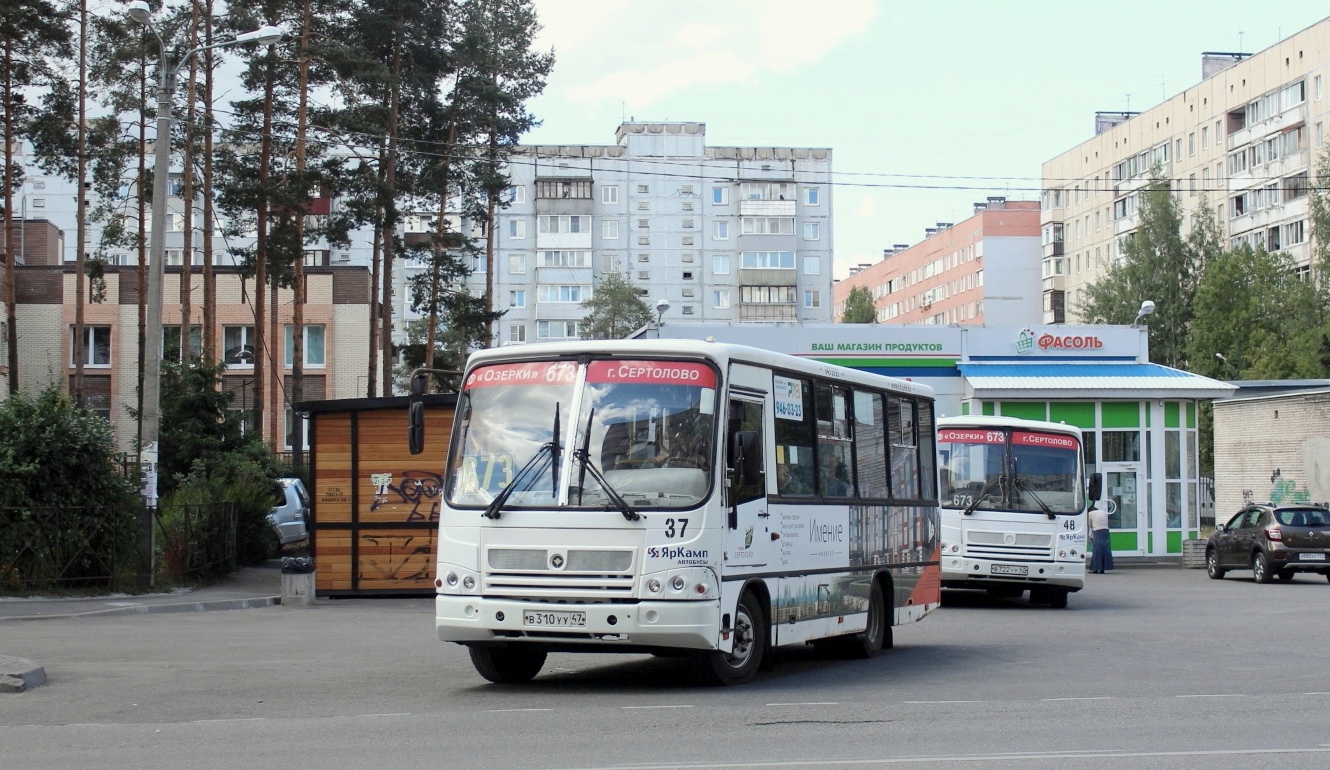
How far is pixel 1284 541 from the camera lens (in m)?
32.3

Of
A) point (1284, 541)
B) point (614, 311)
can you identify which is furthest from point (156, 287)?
point (614, 311)

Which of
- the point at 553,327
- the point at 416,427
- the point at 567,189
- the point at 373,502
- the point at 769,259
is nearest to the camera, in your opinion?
the point at 416,427

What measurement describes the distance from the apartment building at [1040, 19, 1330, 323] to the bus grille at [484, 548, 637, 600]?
7350 centimetres

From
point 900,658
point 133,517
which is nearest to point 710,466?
point 900,658

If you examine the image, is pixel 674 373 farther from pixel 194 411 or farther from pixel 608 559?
pixel 194 411

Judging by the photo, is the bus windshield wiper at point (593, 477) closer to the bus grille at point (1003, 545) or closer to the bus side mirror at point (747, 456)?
the bus side mirror at point (747, 456)

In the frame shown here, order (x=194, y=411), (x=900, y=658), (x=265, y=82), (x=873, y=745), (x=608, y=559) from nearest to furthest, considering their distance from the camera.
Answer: (x=873, y=745) → (x=608, y=559) → (x=900, y=658) → (x=194, y=411) → (x=265, y=82)

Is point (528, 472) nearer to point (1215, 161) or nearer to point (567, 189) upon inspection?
point (1215, 161)

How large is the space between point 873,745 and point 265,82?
3433cm

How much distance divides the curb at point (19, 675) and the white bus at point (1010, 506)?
45.3 feet

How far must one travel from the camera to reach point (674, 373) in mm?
12211

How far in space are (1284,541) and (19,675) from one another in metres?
26.5

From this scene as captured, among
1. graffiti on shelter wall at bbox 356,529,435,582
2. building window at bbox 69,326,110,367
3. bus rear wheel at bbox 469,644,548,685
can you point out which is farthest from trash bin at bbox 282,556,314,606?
building window at bbox 69,326,110,367

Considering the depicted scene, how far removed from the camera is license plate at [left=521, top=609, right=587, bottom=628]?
11.7 metres
